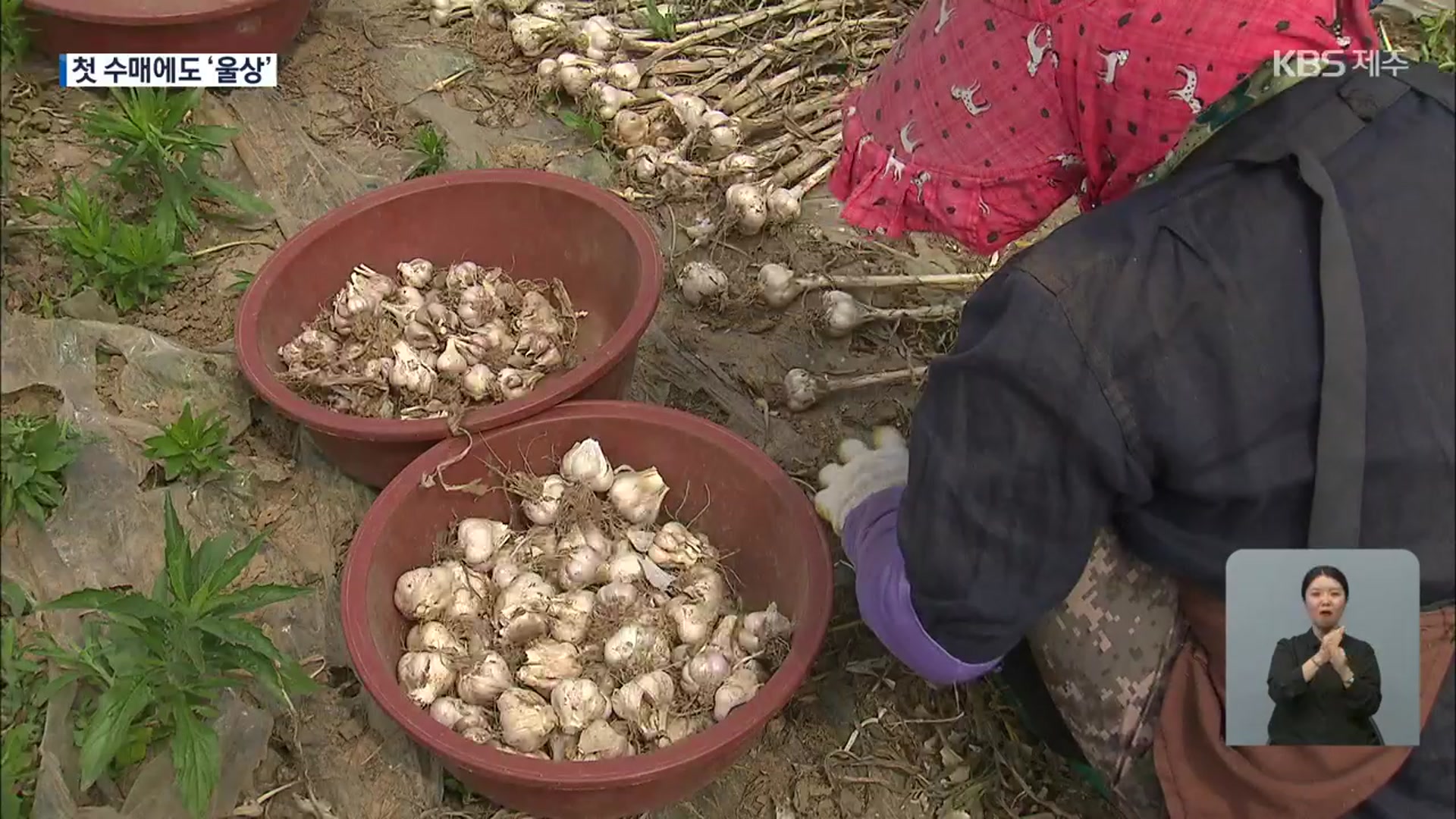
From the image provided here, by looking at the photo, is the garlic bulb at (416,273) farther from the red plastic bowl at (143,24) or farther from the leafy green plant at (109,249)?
the red plastic bowl at (143,24)

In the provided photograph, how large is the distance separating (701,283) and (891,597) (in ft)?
2.66

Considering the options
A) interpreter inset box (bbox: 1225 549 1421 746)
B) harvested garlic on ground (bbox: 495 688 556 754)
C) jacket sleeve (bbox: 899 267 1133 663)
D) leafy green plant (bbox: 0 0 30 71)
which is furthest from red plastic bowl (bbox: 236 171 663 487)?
interpreter inset box (bbox: 1225 549 1421 746)

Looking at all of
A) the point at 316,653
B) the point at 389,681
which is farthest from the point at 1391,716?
the point at 316,653

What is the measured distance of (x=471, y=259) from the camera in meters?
1.68

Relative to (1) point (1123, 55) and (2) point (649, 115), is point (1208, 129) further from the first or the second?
(2) point (649, 115)

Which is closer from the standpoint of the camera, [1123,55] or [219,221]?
[1123,55]

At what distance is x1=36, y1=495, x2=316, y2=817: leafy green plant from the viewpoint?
110cm

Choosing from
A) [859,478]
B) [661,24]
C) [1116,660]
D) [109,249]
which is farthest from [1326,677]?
[661,24]

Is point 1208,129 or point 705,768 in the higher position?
point 1208,129

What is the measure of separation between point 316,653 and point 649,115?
1.12 m

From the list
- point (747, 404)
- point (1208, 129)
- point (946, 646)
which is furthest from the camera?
point (747, 404)

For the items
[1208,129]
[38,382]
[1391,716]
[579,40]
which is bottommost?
[38,382]

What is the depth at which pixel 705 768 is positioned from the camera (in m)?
1.19

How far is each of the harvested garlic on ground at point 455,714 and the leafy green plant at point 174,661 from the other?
13cm
